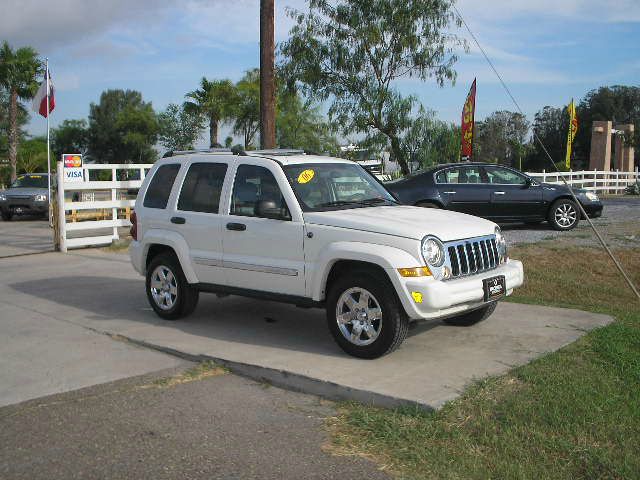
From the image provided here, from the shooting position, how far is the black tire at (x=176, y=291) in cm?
774

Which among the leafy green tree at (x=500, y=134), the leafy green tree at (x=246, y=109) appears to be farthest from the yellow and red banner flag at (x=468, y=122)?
the leafy green tree at (x=500, y=134)

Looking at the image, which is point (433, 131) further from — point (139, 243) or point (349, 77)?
point (139, 243)

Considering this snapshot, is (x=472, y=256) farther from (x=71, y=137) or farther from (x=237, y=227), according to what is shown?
(x=71, y=137)

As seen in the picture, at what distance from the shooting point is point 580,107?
245ft

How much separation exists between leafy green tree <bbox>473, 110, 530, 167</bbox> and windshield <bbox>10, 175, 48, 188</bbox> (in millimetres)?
40072

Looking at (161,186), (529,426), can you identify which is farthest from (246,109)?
(529,426)

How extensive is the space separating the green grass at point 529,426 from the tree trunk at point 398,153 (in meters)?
18.7

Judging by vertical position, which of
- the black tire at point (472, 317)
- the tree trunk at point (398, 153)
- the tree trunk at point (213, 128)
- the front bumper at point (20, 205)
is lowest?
the black tire at point (472, 317)

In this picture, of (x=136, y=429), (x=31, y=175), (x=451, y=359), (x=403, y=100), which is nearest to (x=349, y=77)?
(x=403, y=100)

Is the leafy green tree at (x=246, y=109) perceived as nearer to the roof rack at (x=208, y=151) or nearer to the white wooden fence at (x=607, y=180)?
the white wooden fence at (x=607, y=180)

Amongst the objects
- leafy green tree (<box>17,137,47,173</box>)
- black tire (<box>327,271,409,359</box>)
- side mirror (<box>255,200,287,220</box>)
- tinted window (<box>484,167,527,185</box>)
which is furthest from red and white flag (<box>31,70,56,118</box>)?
leafy green tree (<box>17,137,47,173</box>)

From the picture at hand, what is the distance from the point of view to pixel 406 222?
246 inches

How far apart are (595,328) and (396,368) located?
93.5 inches

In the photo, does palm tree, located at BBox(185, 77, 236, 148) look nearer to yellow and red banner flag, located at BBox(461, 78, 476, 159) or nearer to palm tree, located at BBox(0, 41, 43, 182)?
palm tree, located at BBox(0, 41, 43, 182)
